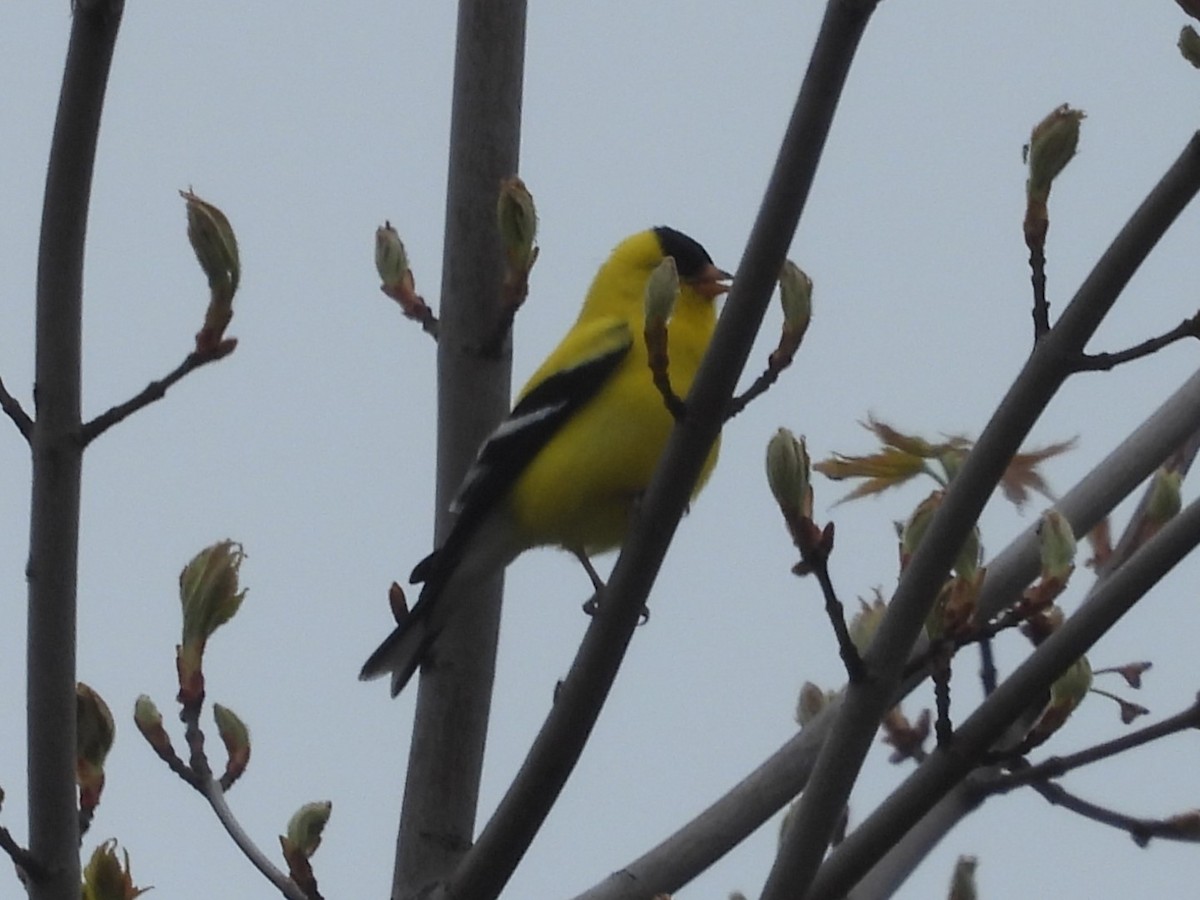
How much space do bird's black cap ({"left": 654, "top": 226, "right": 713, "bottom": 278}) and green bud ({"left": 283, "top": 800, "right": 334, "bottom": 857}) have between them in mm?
2226

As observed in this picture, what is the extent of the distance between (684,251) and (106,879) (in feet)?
9.14

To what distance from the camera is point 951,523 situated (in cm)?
180

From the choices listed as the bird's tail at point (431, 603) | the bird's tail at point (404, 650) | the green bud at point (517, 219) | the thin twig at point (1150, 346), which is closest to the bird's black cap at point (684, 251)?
the bird's tail at point (431, 603)

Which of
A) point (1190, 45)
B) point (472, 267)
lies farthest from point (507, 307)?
point (1190, 45)

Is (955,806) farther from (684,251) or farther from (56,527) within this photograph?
(684,251)

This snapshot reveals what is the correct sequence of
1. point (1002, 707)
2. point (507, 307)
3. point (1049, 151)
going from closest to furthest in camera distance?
point (1002, 707) < point (1049, 151) < point (507, 307)

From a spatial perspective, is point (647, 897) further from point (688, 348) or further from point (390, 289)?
point (688, 348)

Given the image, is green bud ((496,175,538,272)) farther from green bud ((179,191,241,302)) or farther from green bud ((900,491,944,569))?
green bud ((900,491,944,569))

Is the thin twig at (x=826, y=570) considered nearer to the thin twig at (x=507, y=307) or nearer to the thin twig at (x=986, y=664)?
the thin twig at (x=986, y=664)

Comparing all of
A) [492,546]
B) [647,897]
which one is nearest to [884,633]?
[647,897]

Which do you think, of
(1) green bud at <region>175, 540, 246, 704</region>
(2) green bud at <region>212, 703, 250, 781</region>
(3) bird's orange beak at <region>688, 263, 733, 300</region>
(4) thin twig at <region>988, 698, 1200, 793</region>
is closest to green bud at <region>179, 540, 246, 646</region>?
(1) green bud at <region>175, 540, 246, 704</region>

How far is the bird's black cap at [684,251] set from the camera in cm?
430

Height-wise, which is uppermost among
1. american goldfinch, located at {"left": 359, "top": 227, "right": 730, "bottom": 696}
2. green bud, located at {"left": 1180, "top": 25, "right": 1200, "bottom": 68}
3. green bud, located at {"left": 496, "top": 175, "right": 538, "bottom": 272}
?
american goldfinch, located at {"left": 359, "top": 227, "right": 730, "bottom": 696}

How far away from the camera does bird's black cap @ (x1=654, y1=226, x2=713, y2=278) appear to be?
169 inches
